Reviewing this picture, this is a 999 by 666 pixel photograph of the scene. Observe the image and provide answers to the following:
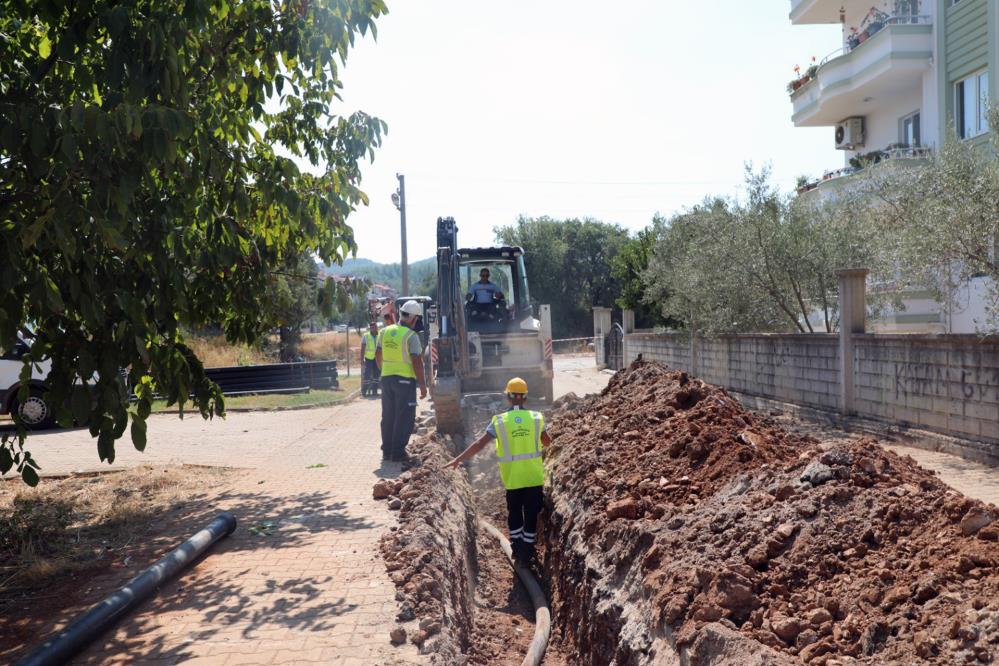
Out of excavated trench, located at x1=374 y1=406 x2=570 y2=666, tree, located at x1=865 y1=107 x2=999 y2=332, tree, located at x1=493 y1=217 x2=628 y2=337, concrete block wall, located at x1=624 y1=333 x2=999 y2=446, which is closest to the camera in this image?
excavated trench, located at x1=374 y1=406 x2=570 y2=666

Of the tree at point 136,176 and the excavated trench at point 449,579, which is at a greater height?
the tree at point 136,176

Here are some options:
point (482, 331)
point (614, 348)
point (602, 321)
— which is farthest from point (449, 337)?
point (602, 321)

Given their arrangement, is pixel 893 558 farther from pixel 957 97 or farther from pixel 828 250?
pixel 957 97

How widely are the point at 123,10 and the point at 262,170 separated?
1617 mm

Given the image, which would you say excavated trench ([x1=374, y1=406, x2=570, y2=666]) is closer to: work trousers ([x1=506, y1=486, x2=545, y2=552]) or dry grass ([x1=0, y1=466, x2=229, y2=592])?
work trousers ([x1=506, y1=486, x2=545, y2=552])

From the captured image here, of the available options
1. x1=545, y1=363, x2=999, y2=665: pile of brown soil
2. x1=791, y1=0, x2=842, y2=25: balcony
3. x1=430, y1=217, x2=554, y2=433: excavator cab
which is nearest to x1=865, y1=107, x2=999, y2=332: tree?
x1=545, y1=363, x2=999, y2=665: pile of brown soil

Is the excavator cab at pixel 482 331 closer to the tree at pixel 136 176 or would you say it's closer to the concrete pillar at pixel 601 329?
the tree at pixel 136 176

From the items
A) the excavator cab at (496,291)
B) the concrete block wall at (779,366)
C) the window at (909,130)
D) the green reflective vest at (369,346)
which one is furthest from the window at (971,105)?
the green reflective vest at (369,346)

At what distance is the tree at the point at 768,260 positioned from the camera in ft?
52.3

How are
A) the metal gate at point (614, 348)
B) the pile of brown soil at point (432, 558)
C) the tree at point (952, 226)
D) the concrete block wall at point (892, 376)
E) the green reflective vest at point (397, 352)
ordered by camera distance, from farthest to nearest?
1. the metal gate at point (614, 348)
2. the tree at point (952, 226)
3. the green reflective vest at point (397, 352)
4. the concrete block wall at point (892, 376)
5. the pile of brown soil at point (432, 558)

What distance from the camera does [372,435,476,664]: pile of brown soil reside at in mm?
5168

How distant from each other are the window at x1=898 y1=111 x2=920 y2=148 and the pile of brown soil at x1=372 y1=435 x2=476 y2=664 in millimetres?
18252

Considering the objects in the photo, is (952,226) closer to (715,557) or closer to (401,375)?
→ (401,375)

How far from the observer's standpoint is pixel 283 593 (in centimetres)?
574
